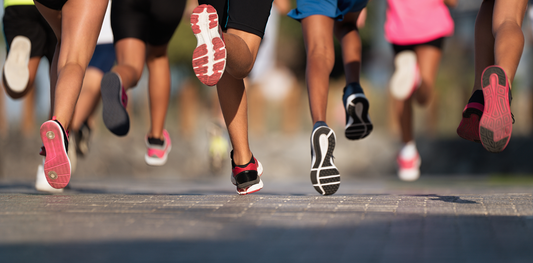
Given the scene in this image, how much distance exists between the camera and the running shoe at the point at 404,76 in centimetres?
504

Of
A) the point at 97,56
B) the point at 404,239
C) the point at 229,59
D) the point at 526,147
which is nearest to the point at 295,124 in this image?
the point at 526,147

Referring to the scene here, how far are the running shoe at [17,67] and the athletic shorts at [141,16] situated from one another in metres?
0.64

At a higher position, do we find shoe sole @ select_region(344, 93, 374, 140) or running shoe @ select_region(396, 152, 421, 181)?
shoe sole @ select_region(344, 93, 374, 140)

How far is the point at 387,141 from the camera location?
9.02 metres

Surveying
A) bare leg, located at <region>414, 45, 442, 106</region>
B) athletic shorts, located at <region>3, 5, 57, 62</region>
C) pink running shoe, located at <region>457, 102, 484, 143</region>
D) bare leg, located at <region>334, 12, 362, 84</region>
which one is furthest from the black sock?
athletic shorts, located at <region>3, 5, 57, 62</region>

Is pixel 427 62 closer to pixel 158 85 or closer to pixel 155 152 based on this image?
pixel 158 85

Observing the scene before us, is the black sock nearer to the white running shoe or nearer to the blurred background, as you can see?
the white running shoe

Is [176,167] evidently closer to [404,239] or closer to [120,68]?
[120,68]

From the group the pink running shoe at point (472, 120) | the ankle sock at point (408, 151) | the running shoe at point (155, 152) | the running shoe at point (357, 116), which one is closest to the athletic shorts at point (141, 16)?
the running shoe at point (155, 152)

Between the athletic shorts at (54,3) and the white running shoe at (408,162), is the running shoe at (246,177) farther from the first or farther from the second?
the white running shoe at (408,162)

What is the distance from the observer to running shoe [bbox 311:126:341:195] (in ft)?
8.81

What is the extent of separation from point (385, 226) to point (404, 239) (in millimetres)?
224

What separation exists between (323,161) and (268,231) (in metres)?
0.98

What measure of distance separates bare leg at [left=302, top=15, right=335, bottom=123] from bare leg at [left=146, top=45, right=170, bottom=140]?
4.24ft
